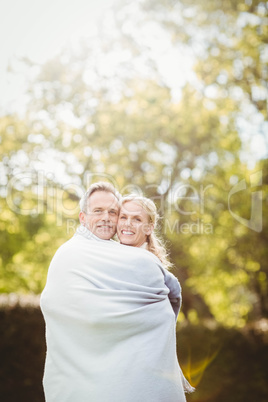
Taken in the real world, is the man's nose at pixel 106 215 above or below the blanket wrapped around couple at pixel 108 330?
above

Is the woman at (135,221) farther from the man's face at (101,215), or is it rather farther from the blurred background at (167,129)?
the blurred background at (167,129)

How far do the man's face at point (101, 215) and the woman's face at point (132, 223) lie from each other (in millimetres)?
63

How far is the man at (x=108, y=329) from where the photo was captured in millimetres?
2389

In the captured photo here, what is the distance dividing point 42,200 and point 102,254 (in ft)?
31.8

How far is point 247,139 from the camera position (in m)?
11.5

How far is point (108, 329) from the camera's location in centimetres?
244

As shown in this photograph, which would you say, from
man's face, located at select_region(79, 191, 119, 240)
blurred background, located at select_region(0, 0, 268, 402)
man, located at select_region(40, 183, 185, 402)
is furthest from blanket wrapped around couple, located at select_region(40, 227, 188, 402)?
blurred background, located at select_region(0, 0, 268, 402)

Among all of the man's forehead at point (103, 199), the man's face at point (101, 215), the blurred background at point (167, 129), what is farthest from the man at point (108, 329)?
the blurred background at point (167, 129)

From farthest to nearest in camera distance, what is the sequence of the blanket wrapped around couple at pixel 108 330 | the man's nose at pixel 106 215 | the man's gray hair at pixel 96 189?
the man's gray hair at pixel 96 189, the man's nose at pixel 106 215, the blanket wrapped around couple at pixel 108 330

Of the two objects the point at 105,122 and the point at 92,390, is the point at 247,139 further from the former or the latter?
the point at 92,390

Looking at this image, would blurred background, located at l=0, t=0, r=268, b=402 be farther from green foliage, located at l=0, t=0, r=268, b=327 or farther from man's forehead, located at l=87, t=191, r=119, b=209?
man's forehead, located at l=87, t=191, r=119, b=209

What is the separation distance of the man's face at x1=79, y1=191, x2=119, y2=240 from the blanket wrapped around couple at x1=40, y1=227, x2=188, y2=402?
358 millimetres

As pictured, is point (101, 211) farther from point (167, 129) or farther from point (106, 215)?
point (167, 129)

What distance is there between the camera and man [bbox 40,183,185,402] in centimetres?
239
